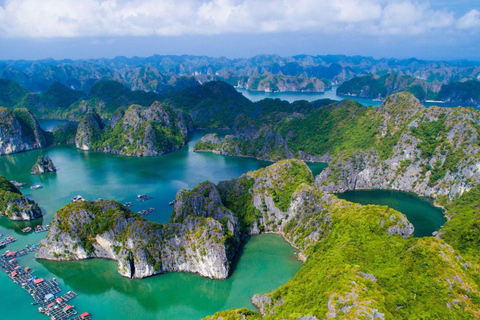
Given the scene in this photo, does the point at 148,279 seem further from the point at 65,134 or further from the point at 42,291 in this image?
the point at 65,134

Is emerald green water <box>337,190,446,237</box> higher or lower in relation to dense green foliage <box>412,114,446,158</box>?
lower

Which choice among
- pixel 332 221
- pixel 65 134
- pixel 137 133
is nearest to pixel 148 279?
pixel 332 221

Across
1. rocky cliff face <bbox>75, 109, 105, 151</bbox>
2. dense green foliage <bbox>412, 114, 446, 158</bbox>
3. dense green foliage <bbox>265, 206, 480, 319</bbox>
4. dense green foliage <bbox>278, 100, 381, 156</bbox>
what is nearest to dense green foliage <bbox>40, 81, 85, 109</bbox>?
rocky cliff face <bbox>75, 109, 105, 151</bbox>

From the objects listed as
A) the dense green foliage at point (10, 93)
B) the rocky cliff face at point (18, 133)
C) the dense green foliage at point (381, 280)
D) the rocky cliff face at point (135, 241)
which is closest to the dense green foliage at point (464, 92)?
the dense green foliage at point (381, 280)

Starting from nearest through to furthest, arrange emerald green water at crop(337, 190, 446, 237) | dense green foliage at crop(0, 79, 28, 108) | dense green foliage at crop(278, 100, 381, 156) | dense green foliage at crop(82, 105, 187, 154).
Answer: emerald green water at crop(337, 190, 446, 237)
dense green foliage at crop(278, 100, 381, 156)
dense green foliage at crop(82, 105, 187, 154)
dense green foliage at crop(0, 79, 28, 108)

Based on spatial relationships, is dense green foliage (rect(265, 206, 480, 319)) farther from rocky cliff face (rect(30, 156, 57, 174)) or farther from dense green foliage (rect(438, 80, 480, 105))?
dense green foliage (rect(438, 80, 480, 105))

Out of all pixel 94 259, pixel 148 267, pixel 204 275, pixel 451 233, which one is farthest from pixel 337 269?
pixel 94 259

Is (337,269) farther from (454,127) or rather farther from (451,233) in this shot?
(454,127)

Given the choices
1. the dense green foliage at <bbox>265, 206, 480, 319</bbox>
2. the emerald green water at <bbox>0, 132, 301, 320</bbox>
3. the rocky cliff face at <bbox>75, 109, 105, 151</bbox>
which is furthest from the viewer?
the rocky cliff face at <bbox>75, 109, 105, 151</bbox>
